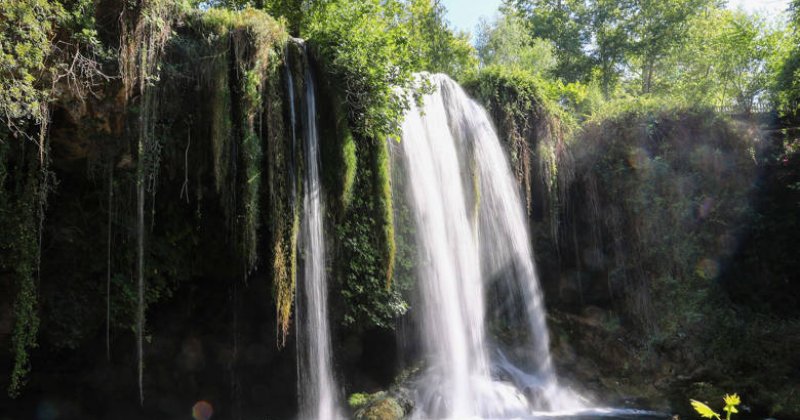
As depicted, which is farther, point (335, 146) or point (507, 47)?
point (507, 47)

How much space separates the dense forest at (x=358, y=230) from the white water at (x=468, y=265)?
48mm

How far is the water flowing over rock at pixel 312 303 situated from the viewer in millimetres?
8781

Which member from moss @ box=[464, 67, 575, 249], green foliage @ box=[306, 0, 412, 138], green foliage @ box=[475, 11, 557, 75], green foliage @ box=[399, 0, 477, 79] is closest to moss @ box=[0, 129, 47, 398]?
green foliage @ box=[306, 0, 412, 138]

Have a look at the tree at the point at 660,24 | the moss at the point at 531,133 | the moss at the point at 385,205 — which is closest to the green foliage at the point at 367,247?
the moss at the point at 385,205

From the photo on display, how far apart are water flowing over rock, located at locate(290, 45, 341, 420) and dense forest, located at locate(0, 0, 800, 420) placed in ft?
0.14

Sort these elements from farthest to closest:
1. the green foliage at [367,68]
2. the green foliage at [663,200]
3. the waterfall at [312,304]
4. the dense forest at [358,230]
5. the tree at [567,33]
→ the tree at [567,33]
the green foliage at [663,200]
the green foliage at [367,68]
the waterfall at [312,304]
the dense forest at [358,230]

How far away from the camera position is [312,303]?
8797 millimetres

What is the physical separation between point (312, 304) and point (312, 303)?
0.6 inches

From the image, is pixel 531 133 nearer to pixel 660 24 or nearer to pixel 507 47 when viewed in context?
pixel 660 24

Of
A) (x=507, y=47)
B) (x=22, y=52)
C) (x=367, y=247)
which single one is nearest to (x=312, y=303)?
(x=367, y=247)

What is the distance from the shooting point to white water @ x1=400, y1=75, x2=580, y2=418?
9.78m

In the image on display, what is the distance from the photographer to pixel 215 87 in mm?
8289

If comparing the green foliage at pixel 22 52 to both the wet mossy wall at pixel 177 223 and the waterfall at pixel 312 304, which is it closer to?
the wet mossy wall at pixel 177 223

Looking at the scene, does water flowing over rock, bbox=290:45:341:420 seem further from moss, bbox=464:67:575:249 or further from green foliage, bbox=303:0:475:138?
moss, bbox=464:67:575:249
